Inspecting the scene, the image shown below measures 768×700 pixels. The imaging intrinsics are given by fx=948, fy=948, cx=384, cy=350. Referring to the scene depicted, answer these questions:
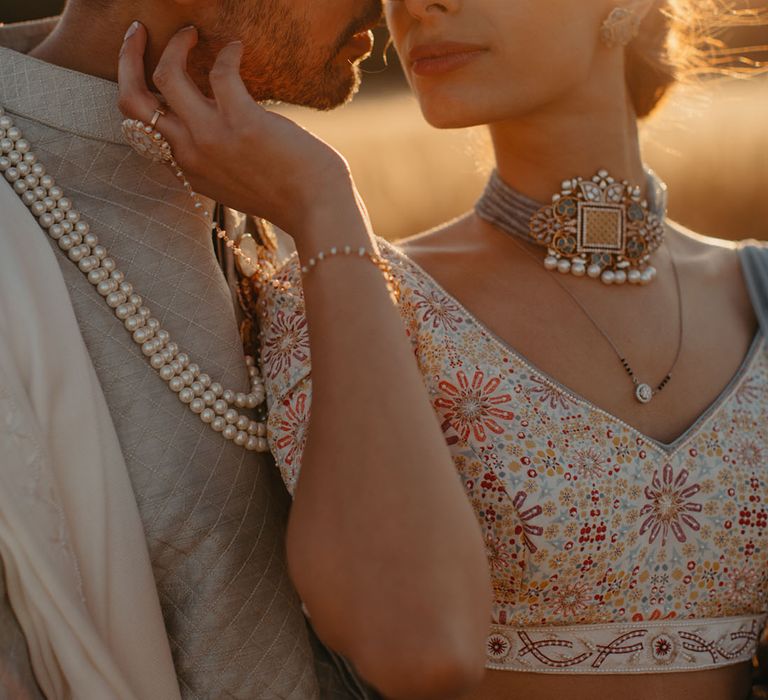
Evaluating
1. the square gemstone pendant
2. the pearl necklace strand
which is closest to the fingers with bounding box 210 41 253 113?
the pearl necklace strand

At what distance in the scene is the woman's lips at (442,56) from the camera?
1.91 metres

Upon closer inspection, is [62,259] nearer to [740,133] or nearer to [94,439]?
[94,439]

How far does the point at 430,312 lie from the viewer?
73.8 inches

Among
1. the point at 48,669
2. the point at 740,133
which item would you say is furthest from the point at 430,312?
the point at 740,133

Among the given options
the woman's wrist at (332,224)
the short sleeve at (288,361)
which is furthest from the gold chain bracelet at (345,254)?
the short sleeve at (288,361)

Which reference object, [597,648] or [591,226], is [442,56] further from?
[597,648]

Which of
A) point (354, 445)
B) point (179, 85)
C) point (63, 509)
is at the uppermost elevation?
point (179, 85)

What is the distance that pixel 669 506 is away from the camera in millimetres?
1844

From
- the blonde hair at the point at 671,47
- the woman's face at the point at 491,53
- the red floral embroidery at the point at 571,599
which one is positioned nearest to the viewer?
the red floral embroidery at the point at 571,599

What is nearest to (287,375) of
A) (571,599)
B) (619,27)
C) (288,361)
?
(288,361)

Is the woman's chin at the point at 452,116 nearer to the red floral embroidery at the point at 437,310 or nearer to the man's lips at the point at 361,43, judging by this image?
the man's lips at the point at 361,43

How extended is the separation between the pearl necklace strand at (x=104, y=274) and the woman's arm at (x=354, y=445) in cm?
21

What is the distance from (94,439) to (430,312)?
0.69 meters

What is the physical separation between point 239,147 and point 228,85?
0.38 feet
